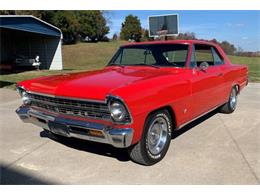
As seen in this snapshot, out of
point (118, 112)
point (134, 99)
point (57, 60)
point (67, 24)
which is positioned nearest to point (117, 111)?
point (118, 112)

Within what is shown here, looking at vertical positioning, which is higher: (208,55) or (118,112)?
(208,55)

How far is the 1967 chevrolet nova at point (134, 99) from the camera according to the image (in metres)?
3.76

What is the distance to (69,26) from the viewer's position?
51844 mm

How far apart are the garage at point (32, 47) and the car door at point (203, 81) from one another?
1590 cm

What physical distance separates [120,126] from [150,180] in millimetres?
732

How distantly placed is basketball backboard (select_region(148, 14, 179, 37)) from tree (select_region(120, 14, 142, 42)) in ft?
130

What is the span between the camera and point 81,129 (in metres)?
4.00

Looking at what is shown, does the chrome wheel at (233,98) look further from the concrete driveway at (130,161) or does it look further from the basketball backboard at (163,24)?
the basketball backboard at (163,24)

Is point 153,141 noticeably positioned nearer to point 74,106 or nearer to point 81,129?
point 81,129

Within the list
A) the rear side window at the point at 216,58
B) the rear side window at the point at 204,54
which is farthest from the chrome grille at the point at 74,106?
the rear side window at the point at 216,58

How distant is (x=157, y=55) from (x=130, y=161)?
6.61ft

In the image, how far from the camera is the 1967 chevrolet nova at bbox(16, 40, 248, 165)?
376 centimetres
